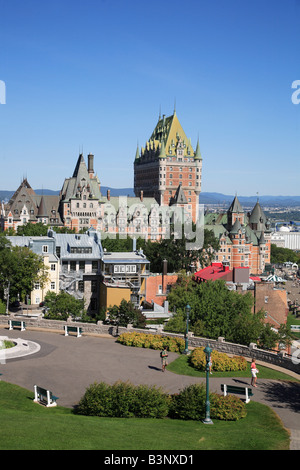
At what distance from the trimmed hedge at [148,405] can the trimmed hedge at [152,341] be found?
1086 cm

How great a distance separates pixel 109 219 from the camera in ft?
426

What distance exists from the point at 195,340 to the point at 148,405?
A: 1295 cm

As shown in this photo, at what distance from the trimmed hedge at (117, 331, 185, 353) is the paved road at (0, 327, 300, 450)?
52 centimetres

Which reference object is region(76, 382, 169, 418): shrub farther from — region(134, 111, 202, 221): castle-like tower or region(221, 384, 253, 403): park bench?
region(134, 111, 202, 221): castle-like tower

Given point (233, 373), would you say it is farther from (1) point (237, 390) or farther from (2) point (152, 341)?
(2) point (152, 341)

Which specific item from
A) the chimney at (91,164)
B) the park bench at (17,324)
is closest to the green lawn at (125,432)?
the park bench at (17,324)

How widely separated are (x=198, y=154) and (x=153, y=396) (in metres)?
133

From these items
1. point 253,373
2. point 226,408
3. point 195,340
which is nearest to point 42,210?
point 195,340

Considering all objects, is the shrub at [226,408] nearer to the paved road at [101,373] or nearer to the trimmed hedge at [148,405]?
the trimmed hedge at [148,405]

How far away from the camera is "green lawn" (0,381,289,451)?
17.8 m

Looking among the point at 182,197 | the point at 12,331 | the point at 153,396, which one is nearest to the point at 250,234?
the point at 182,197

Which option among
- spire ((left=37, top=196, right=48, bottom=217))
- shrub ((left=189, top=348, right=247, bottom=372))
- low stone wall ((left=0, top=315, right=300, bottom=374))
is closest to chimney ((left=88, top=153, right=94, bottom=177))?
spire ((left=37, top=196, right=48, bottom=217))

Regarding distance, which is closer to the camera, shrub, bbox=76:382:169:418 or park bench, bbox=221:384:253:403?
shrub, bbox=76:382:169:418
